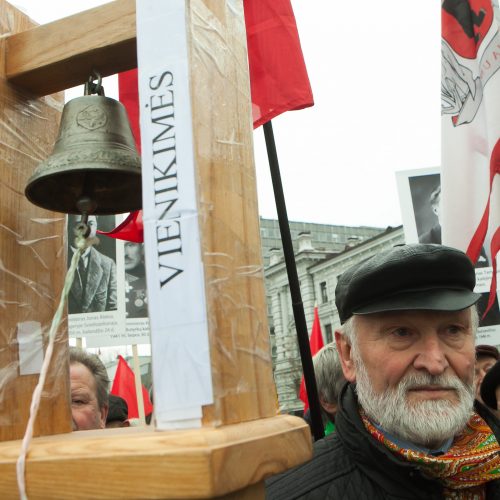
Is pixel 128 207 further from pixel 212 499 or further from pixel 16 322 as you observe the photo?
pixel 212 499

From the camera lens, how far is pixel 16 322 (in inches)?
57.1

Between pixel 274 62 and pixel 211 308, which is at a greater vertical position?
pixel 274 62

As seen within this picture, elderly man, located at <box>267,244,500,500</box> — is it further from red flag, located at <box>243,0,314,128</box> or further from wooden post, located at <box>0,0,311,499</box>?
red flag, located at <box>243,0,314,128</box>

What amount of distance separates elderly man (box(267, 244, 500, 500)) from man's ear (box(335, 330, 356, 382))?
0.11 m

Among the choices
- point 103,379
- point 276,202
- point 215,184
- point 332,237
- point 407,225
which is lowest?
point 103,379

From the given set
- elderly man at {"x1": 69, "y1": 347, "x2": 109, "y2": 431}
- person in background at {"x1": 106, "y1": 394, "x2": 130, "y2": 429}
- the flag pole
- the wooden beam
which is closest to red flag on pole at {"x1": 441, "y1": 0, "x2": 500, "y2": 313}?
the flag pole

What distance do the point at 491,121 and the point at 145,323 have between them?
3.52 metres

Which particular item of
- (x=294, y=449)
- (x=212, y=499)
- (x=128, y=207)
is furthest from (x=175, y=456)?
(x=128, y=207)

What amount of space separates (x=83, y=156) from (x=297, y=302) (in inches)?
50.8

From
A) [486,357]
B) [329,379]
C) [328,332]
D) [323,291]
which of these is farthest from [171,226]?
[323,291]

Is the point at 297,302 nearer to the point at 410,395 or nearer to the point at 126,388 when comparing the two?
the point at 410,395

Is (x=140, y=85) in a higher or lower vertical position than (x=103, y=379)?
higher

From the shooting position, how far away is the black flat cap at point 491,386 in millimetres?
2074

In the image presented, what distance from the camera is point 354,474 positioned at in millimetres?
1727
